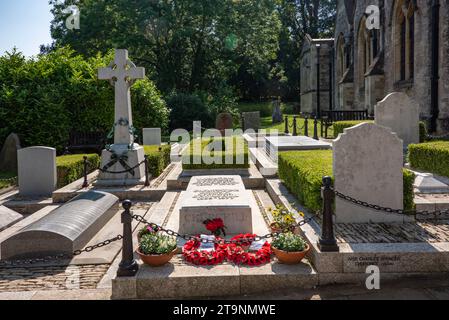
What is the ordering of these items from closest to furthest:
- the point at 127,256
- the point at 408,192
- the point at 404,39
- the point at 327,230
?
A: the point at 127,256 < the point at 327,230 < the point at 408,192 < the point at 404,39

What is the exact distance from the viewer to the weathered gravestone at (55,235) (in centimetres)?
638

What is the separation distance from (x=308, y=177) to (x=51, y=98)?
14.5 metres

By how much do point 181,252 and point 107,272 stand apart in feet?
3.62

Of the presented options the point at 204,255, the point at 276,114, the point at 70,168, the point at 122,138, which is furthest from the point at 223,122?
the point at 204,255

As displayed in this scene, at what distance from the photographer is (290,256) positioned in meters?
5.47

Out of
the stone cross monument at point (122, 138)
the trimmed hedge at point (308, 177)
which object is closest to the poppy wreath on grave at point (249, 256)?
the trimmed hedge at point (308, 177)

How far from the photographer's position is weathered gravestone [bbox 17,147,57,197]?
1093 cm

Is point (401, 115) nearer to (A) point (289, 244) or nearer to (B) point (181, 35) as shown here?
(A) point (289, 244)

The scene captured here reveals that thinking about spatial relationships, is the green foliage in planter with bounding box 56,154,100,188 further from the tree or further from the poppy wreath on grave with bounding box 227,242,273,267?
the tree

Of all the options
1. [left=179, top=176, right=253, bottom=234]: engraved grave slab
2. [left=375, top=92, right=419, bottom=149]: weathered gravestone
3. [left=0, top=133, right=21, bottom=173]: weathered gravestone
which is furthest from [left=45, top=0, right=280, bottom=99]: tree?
[left=179, top=176, right=253, bottom=234]: engraved grave slab

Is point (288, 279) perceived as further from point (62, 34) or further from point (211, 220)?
point (62, 34)

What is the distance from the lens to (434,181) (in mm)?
8898

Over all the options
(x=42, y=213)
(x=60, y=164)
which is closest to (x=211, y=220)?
(x=42, y=213)

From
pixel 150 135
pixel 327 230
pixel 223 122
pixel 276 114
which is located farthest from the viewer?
pixel 276 114
